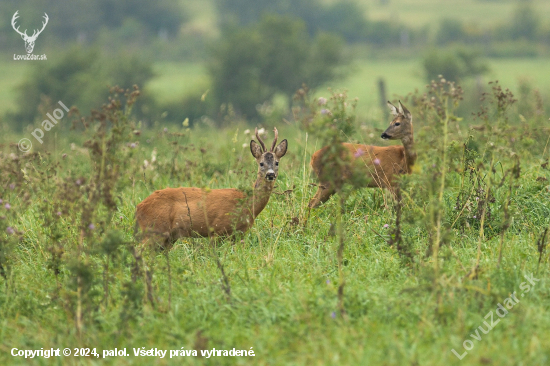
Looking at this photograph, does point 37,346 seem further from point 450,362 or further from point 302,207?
point 302,207

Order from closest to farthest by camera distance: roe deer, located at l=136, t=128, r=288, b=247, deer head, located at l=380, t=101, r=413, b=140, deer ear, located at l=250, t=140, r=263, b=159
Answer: roe deer, located at l=136, t=128, r=288, b=247 → deer ear, located at l=250, t=140, r=263, b=159 → deer head, located at l=380, t=101, r=413, b=140

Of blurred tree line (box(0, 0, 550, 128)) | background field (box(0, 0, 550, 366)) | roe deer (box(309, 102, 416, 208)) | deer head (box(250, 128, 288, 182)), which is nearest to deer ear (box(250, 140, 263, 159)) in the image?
deer head (box(250, 128, 288, 182))

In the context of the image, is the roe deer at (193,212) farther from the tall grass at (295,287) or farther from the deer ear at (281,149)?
the deer ear at (281,149)

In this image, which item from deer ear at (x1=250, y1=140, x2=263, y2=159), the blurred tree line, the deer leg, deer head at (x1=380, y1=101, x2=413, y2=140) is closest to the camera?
deer ear at (x1=250, y1=140, x2=263, y2=159)

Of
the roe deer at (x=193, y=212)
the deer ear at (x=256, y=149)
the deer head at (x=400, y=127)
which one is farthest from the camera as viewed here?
the deer head at (x=400, y=127)

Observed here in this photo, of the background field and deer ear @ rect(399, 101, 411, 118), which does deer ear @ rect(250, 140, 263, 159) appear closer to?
the background field

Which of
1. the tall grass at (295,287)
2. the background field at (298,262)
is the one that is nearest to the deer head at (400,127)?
the background field at (298,262)

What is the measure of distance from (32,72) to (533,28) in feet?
137

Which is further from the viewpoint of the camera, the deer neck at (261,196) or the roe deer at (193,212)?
the deer neck at (261,196)

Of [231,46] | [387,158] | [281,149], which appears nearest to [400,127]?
[387,158]

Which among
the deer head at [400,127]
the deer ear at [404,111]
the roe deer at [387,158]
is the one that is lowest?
the roe deer at [387,158]

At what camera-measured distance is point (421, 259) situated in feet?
17.0

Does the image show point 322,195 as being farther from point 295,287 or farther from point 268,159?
point 295,287

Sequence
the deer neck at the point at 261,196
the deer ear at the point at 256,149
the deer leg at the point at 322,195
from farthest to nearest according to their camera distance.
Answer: the deer leg at the point at 322,195, the deer ear at the point at 256,149, the deer neck at the point at 261,196
